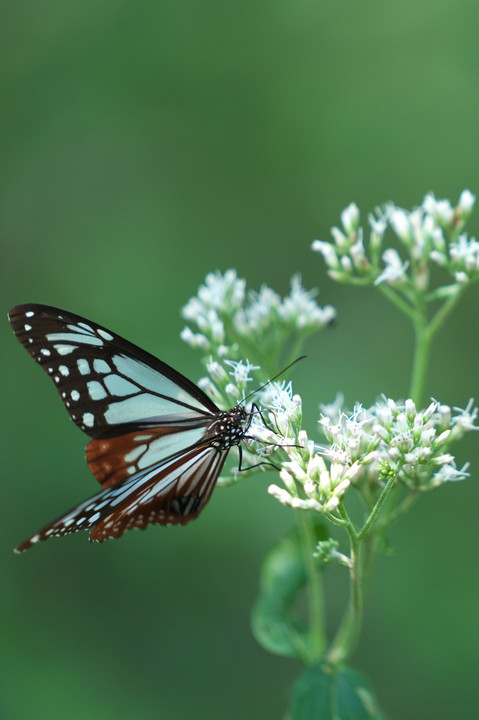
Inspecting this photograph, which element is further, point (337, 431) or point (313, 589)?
point (313, 589)

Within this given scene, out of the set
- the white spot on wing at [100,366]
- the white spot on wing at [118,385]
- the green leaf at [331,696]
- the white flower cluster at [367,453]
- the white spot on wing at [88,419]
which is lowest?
the green leaf at [331,696]

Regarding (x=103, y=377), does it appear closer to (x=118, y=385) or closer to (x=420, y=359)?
(x=118, y=385)

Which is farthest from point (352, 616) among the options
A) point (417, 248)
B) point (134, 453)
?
point (417, 248)

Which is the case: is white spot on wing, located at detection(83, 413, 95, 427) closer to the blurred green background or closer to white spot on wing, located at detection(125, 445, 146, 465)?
white spot on wing, located at detection(125, 445, 146, 465)

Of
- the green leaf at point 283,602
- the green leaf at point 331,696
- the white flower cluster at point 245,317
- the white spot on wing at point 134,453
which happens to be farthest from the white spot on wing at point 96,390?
the green leaf at point 331,696

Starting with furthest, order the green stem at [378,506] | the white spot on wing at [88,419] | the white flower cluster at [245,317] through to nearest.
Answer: the white flower cluster at [245,317] < the white spot on wing at [88,419] < the green stem at [378,506]

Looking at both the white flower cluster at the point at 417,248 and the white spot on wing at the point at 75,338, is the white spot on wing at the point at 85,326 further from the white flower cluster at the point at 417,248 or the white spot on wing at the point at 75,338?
the white flower cluster at the point at 417,248

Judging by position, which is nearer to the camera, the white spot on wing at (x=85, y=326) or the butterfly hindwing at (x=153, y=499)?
the butterfly hindwing at (x=153, y=499)
